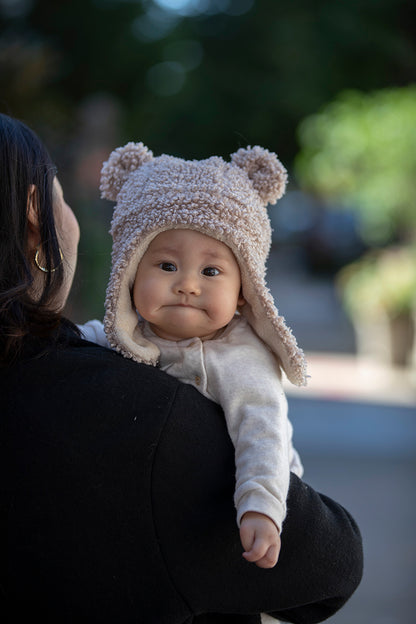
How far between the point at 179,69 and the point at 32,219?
1121 centimetres

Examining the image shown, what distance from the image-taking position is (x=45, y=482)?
1216 millimetres

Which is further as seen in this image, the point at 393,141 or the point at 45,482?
the point at 393,141

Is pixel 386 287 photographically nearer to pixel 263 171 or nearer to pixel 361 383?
pixel 361 383

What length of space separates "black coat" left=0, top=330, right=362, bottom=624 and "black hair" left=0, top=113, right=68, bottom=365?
8cm

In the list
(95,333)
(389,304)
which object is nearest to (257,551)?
(95,333)

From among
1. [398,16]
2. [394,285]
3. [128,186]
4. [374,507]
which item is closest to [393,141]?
[394,285]

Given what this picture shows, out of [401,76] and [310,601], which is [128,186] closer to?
[310,601]

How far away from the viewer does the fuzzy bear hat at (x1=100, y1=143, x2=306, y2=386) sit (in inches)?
55.3

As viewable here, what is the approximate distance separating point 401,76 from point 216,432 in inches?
430

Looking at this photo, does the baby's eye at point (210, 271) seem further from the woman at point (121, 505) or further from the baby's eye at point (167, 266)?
the woman at point (121, 505)

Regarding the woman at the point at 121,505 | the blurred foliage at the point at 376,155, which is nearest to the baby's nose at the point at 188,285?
the woman at the point at 121,505

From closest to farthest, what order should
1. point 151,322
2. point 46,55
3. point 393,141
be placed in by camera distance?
point 151,322, point 46,55, point 393,141

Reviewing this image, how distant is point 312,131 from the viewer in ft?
31.9

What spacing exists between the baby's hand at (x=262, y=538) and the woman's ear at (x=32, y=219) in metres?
0.64
